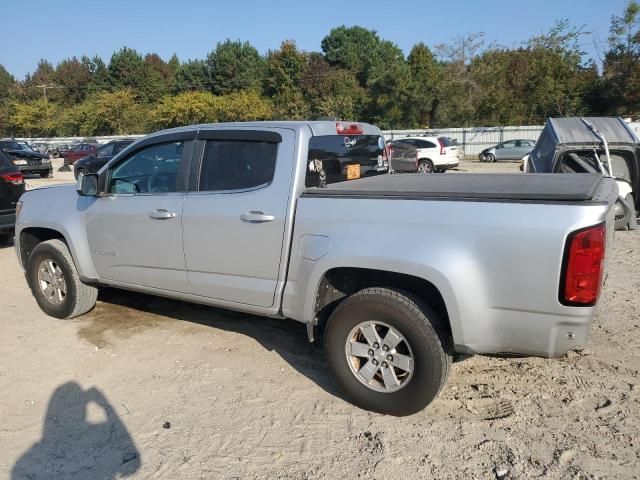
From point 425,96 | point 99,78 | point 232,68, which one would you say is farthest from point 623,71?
point 99,78

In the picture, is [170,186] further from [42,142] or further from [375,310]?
[42,142]

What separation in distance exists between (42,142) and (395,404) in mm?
54925

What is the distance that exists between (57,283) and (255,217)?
8.84 feet

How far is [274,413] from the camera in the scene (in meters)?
3.46

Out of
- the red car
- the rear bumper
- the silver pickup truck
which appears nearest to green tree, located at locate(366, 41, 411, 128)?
the red car

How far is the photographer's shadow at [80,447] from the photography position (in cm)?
291

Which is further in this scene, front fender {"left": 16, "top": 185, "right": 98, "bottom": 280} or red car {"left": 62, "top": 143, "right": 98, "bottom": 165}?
red car {"left": 62, "top": 143, "right": 98, "bottom": 165}

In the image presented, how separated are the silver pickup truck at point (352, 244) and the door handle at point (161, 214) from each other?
0.06 feet

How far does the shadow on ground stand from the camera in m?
4.30

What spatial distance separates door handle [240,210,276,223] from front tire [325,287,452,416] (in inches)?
31.2

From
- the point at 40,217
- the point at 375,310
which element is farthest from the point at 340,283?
the point at 40,217

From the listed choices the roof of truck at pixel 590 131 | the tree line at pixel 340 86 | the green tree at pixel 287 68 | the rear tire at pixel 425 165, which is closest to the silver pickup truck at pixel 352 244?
the roof of truck at pixel 590 131

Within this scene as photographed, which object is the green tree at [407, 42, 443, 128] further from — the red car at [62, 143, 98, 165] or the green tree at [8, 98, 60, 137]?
the green tree at [8, 98, 60, 137]

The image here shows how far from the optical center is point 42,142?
50.1 meters
